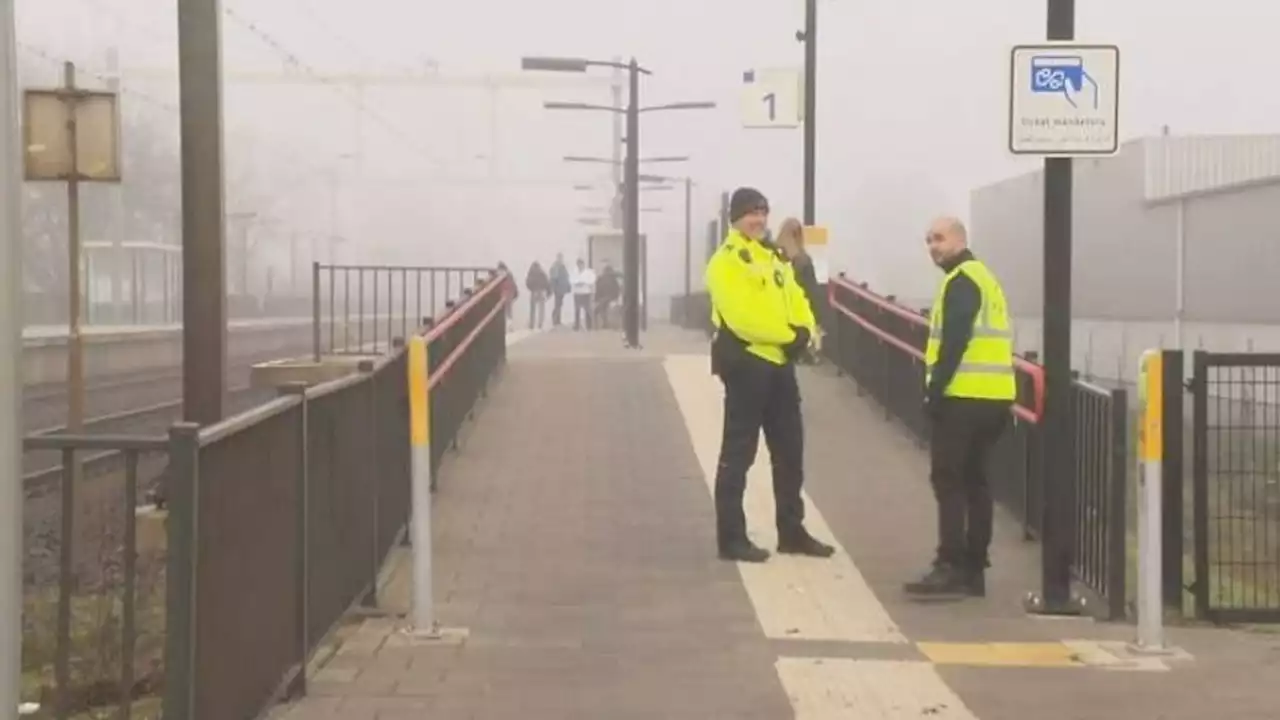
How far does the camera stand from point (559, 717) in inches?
239

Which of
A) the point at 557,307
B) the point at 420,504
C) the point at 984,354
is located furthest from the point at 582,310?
the point at 420,504

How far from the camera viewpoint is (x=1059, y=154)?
7922 mm

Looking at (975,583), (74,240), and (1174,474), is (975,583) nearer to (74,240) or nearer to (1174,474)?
(1174,474)

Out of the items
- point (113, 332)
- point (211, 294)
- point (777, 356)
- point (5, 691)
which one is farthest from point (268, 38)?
point (5, 691)

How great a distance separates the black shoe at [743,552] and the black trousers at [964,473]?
1.04 metres

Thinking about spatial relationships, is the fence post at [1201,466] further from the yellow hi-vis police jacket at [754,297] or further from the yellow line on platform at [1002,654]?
the yellow hi-vis police jacket at [754,297]

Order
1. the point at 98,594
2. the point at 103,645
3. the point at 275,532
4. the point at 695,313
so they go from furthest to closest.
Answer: the point at 695,313, the point at 98,594, the point at 103,645, the point at 275,532

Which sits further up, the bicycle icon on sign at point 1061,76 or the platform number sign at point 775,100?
the platform number sign at point 775,100

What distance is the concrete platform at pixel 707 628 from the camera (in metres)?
6.36

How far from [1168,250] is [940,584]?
78.6 feet

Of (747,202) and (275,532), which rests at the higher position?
(747,202)

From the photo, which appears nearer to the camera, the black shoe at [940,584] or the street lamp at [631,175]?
the black shoe at [940,584]

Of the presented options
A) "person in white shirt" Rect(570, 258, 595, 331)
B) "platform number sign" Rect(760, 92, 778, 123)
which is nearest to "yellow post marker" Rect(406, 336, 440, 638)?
"platform number sign" Rect(760, 92, 778, 123)

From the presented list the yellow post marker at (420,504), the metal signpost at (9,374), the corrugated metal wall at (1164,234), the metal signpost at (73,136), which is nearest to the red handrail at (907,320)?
the yellow post marker at (420,504)
